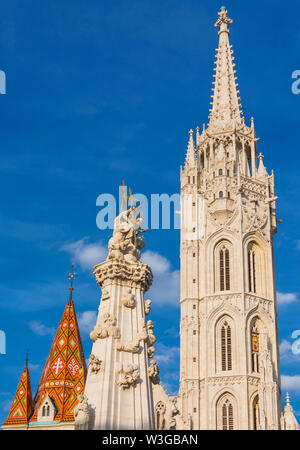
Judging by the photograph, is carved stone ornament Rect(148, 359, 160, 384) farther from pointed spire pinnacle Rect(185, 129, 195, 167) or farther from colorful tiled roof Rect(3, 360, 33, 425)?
pointed spire pinnacle Rect(185, 129, 195, 167)

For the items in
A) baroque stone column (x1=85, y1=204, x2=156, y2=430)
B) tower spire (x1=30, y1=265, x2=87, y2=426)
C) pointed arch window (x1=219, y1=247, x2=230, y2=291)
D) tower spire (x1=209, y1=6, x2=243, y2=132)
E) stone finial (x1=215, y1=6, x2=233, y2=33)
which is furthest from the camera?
stone finial (x1=215, y1=6, x2=233, y2=33)

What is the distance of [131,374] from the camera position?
43.8 feet

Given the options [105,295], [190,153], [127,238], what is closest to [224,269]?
[190,153]

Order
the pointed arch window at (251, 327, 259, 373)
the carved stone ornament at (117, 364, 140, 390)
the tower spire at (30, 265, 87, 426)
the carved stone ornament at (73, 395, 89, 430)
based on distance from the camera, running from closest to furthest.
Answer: the carved stone ornament at (73, 395, 89, 430)
the carved stone ornament at (117, 364, 140, 390)
the tower spire at (30, 265, 87, 426)
the pointed arch window at (251, 327, 259, 373)

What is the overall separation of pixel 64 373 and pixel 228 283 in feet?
51.1

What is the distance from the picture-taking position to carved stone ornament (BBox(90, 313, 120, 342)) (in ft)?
45.0

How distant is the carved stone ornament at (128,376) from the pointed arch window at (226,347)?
35.5m

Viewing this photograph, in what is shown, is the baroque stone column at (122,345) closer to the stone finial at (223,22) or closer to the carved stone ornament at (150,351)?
the carved stone ornament at (150,351)

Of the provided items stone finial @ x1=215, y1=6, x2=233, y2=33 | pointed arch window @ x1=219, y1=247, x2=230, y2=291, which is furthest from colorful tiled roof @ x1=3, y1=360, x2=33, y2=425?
stone finial @ x1=215, y1=6, x2=233, y2=33

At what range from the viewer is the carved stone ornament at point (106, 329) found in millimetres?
13719

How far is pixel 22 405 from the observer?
41.0 metres

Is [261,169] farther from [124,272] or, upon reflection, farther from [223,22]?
[124,272]
